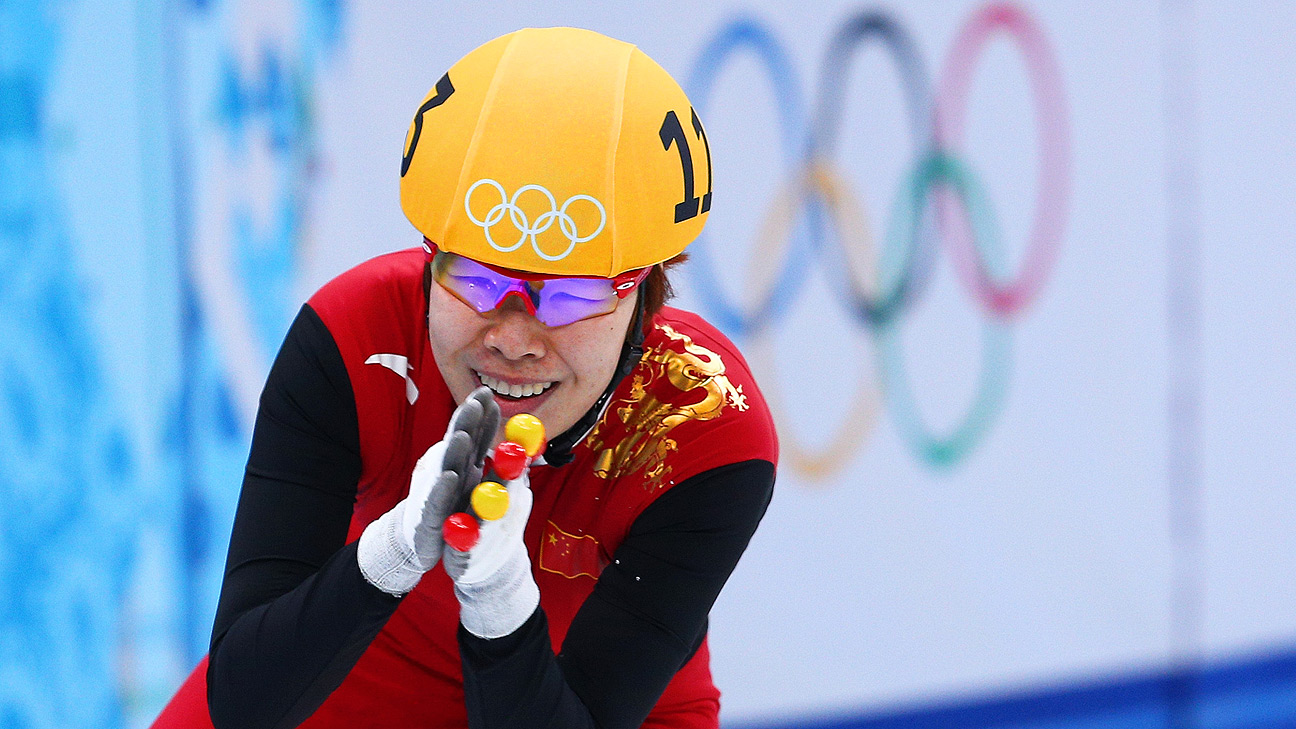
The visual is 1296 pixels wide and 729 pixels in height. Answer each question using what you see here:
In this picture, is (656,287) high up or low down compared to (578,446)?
up

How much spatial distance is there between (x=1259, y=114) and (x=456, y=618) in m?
3.16

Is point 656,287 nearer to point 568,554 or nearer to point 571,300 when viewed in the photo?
point 571,300

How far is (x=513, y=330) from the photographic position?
111cm

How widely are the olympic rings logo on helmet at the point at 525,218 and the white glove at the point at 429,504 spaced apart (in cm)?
13

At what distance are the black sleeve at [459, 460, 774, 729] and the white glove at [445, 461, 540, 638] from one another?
2 centimetres

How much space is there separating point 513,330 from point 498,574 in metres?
0.21

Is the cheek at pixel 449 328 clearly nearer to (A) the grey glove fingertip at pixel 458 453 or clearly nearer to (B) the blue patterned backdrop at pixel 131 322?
(A) the grey glove fingertip at pixel 458 453

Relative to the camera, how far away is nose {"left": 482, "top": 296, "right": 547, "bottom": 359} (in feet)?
3.64

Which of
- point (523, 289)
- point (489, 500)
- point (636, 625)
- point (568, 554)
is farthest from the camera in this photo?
point (568, 554)

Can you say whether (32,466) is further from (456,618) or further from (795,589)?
(795,589)

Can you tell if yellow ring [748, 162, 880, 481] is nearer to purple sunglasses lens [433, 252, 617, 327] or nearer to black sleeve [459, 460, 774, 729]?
black sleeve [459, 460, 774, 729]

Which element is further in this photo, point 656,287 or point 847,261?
point 847,261

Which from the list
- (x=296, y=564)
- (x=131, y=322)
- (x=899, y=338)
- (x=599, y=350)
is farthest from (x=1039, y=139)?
(x=296, y=564)

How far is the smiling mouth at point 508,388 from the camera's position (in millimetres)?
1143
